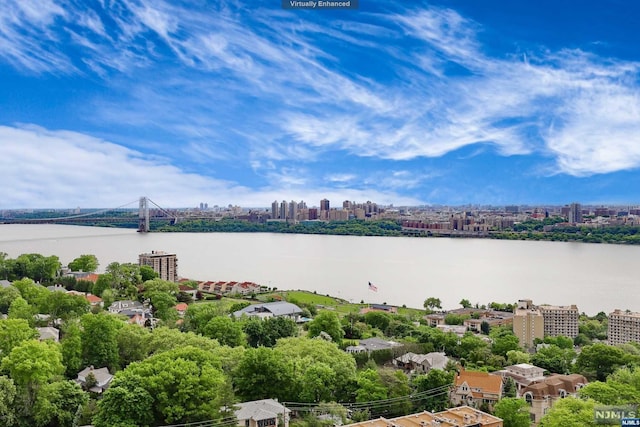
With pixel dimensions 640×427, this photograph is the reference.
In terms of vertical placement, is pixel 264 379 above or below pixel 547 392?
above

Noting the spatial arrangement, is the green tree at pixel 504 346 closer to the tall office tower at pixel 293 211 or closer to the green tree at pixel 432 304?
the green tree at pixel 432 304

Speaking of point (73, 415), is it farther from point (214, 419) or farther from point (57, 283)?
point (57, 283)

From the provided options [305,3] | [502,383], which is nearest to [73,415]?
[305,3]

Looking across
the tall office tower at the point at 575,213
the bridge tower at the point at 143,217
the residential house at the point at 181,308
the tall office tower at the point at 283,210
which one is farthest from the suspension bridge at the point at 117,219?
the tall office tower at the point at 575,213

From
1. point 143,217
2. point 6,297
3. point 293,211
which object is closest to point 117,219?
point 143,217

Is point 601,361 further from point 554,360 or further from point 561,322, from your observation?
point 561,322
